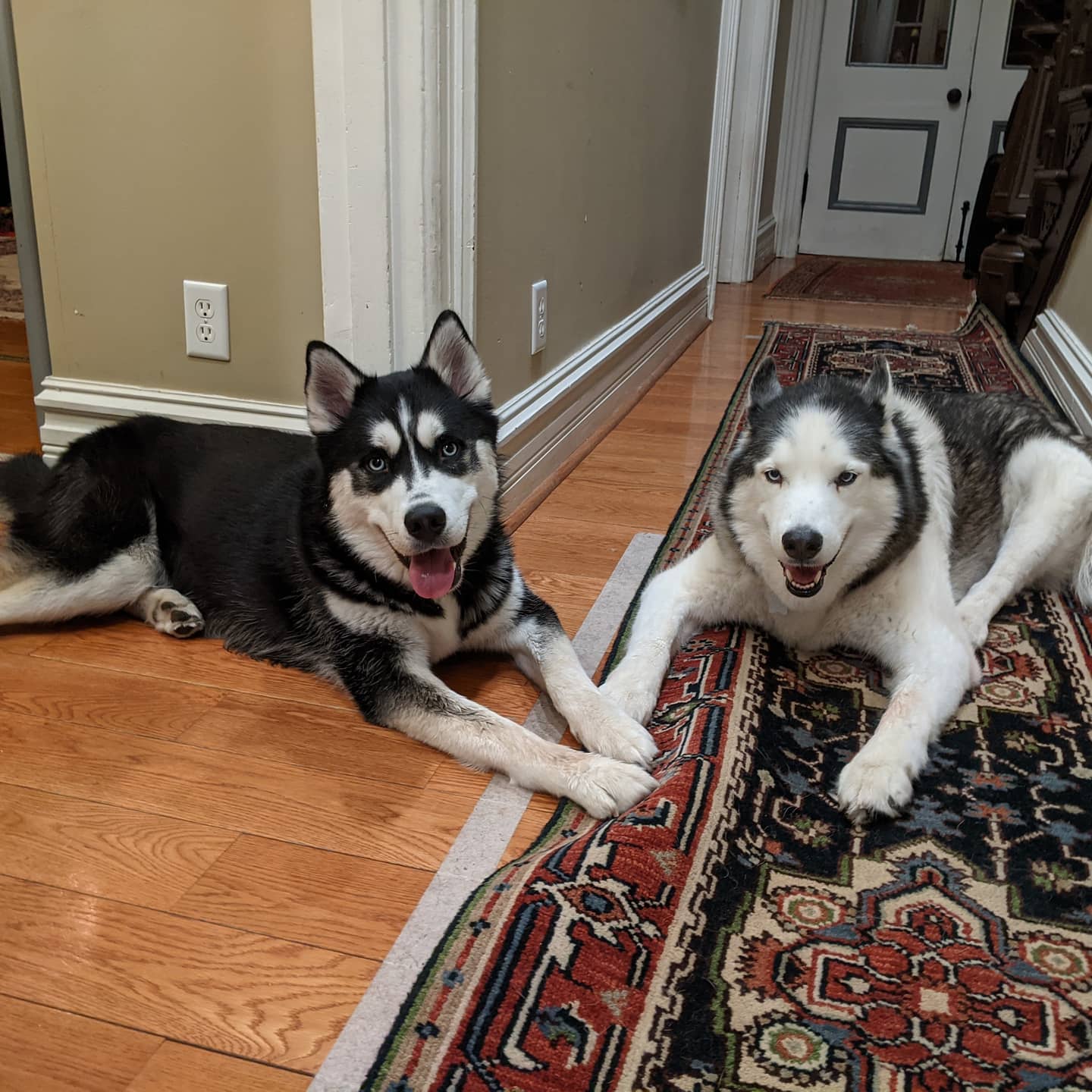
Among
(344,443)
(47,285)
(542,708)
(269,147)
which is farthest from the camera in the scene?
(47,285)

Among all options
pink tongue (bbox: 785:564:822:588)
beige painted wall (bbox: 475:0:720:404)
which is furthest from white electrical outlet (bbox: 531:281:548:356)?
pink tongue (bbox: 785:564:822:588)

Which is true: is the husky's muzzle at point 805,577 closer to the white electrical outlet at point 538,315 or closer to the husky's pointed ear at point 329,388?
the husky's pointed ear at point 329,388

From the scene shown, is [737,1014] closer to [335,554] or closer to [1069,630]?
[335,554]

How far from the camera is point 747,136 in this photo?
6.11 m

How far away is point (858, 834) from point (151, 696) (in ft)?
4.15

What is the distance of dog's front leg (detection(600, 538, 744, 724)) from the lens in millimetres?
1765

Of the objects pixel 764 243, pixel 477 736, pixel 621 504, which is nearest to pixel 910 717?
pixel 477 736

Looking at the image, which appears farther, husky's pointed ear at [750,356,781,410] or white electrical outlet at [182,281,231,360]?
white electrical outlet at [182,281,231,360]

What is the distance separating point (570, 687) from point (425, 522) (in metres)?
0.39

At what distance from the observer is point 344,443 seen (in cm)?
167

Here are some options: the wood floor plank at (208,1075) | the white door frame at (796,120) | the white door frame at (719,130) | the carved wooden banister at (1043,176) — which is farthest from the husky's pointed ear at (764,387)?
the white door frame at (796,120)

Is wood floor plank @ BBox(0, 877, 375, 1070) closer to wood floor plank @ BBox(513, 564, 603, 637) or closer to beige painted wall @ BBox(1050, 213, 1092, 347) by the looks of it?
wood floor plank @ BBox(513, 564, 603, 637)

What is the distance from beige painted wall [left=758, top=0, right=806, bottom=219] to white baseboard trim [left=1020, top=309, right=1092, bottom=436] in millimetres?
2992

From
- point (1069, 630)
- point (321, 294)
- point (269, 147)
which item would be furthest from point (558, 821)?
point (269, 147)
